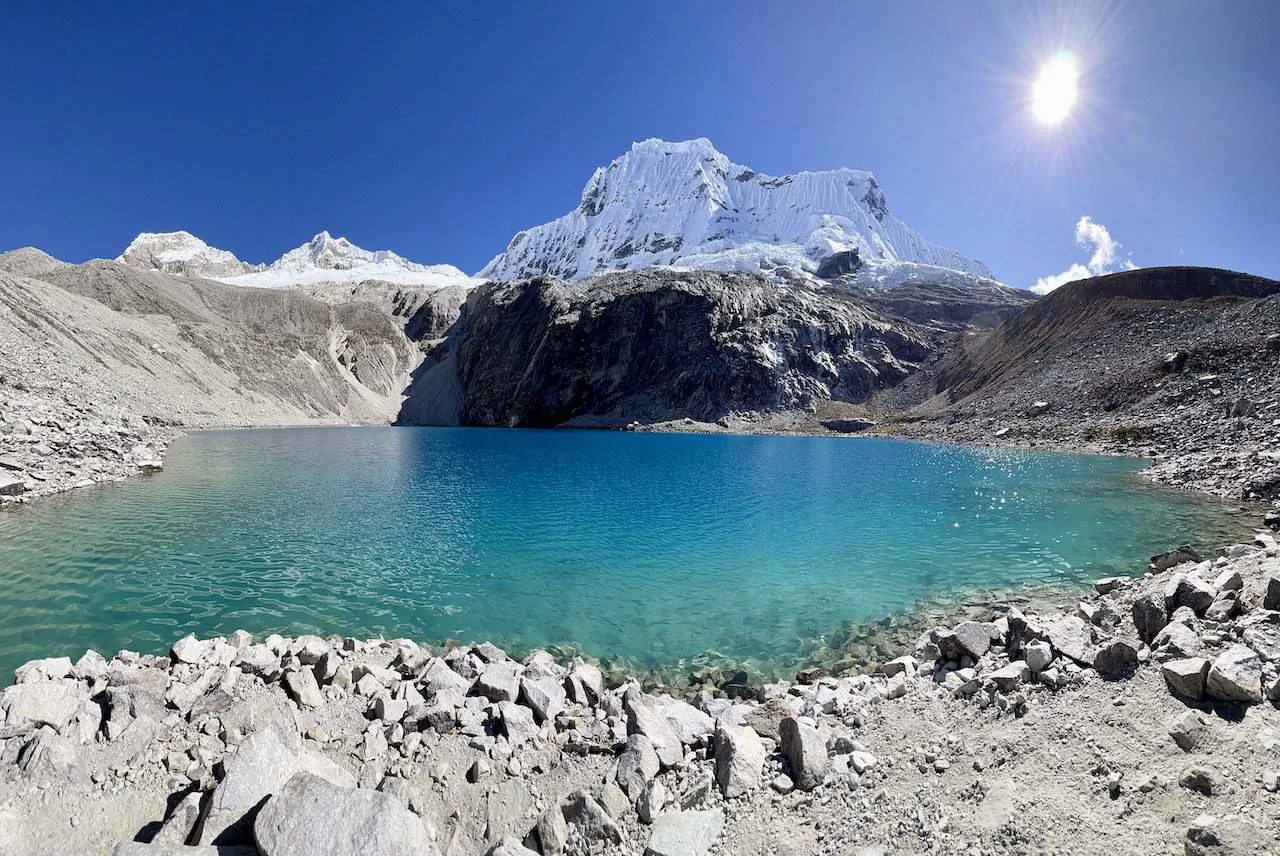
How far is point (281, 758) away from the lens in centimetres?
557

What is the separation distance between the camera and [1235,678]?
212 inches

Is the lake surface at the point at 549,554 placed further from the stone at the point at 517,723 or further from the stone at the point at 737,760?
the stone at the point at 737,760

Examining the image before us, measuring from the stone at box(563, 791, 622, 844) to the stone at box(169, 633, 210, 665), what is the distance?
7.06m

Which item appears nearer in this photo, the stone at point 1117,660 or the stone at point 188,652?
the stone at point 1117,660

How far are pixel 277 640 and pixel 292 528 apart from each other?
13.0 m

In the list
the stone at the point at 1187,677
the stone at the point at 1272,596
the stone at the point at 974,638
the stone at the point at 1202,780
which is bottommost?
the stone at the point at 974,638

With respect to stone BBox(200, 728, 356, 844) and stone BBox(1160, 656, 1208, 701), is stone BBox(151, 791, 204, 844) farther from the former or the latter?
stone BBox(1160, 656, 1208, 701)

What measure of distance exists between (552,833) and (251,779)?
2.91m

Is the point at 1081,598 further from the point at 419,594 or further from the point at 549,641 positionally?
the point at 419,594

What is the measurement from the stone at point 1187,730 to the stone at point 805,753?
322 centimetres

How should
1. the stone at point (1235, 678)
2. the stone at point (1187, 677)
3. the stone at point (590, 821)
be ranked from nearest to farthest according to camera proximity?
the stone at point (1235, 678), the stone at point (590, 821), the stone at point (1187, 677)

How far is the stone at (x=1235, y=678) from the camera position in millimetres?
5312

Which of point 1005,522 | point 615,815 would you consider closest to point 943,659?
point 615,815

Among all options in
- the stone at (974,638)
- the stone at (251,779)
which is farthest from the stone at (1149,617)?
the stone at (251,779)
